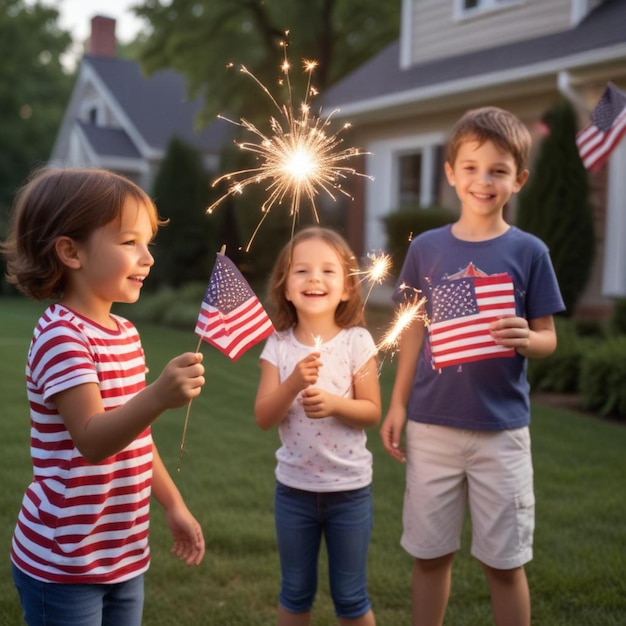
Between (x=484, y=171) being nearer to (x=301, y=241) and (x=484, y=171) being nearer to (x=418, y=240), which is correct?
(x=418, y=240)

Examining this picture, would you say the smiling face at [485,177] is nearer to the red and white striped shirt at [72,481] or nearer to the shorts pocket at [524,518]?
the shorts pocket at [524,518]

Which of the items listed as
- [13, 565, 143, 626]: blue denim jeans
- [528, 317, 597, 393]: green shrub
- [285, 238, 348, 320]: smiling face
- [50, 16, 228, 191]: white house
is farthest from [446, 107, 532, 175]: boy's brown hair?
[50, 16, 228, 191]: white house

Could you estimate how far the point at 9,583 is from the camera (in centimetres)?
355

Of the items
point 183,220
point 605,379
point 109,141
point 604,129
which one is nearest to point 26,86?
point 109,141

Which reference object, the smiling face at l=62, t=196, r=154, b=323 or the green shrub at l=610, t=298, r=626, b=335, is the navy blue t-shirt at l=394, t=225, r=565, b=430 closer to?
the smiling face at l=62, t=196, r=154, b=323

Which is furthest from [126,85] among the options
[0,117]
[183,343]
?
[183,343]

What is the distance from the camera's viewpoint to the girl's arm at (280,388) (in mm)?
2393

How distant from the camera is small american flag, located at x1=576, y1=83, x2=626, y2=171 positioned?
4.34 metres

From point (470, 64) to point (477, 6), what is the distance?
107cm

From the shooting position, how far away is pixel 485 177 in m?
2.80

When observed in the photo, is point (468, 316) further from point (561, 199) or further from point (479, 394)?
point (561, 199)

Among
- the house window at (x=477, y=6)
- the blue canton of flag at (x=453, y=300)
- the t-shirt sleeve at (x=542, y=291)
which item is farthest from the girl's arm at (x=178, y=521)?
the house window at (x=477, y=6)

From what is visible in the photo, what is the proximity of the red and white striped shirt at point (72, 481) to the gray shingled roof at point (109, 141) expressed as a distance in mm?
21723

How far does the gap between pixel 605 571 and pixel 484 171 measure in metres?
2.09
